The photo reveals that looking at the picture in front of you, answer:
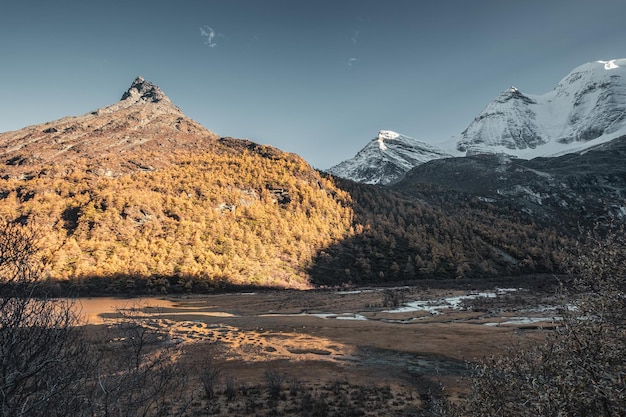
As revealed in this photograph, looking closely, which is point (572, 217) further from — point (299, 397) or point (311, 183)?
point (299, 397)

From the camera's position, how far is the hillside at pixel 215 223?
92875 mm

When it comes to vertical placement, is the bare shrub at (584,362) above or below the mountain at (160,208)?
below

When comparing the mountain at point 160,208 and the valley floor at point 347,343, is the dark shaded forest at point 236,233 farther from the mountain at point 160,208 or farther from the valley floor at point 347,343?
the valley floor at point 347,343

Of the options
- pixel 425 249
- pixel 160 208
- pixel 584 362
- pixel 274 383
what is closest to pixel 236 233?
pixel 160 208

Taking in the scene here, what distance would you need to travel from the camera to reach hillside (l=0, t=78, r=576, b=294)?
92.9 m

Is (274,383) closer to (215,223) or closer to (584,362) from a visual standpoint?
(584,362)

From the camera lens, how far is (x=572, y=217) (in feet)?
623

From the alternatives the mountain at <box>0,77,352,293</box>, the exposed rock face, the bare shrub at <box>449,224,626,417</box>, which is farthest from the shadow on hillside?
the exposed rock face

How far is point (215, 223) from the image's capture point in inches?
4707

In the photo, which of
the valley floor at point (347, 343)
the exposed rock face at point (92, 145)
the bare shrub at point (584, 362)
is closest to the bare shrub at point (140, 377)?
the valley floor at point (347, 343)

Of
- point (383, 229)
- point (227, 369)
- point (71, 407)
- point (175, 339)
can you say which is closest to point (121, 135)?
point (383, 229)

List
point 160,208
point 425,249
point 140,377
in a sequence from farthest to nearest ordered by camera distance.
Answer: point 425,249
point 160,208
point 140,377

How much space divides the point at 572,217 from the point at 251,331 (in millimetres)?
215768

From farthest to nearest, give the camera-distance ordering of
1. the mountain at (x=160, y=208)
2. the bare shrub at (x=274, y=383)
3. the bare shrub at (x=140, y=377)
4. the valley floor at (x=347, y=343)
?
the mountain at (x=160, y=208) < the bare shrub at (x=274, y=383) < the valley floor at (x=347, y=343) < the bare shrub at (x=140, y=377)
